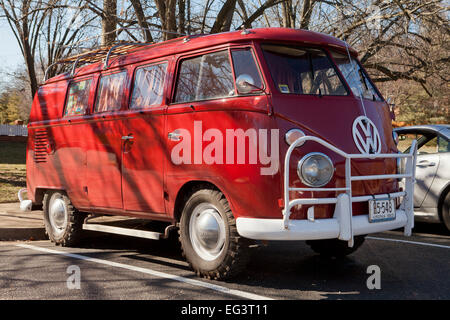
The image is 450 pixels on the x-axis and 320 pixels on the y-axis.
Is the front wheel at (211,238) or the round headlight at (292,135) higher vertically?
the round headlight at (292,135)

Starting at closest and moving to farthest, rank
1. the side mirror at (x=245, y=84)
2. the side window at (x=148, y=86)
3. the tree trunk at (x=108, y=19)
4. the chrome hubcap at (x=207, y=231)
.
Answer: the side mirror at (x=245, y=84) < the chrome hubcap at (x=207, y=231) < the side window at (x=148, y=86) < the tree trunk at (x=108, y=19)

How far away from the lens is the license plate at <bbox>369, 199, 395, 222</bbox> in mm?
5055

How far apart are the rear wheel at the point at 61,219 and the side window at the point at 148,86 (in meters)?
2.08

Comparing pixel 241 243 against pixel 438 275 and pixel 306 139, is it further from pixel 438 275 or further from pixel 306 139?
pixel 438 275

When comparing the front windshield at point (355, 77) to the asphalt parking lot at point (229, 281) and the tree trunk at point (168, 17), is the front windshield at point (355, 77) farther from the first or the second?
the tree trunk at point (168, 17)

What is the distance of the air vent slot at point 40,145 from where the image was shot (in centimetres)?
821

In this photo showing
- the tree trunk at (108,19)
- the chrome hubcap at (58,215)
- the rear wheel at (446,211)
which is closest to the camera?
the chrome hubcap at (58,215)

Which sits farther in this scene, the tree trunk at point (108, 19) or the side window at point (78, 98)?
the tree trunk at point (108, 19)

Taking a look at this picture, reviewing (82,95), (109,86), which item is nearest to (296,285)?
(109,86)

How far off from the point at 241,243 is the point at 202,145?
1.07m

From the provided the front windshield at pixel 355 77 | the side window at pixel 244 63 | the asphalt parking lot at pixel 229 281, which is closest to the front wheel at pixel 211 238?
the asphalt parking lot at pixel 229 281

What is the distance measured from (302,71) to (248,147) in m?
1.09

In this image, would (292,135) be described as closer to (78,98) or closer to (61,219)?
(78,98)

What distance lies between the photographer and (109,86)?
709 cm
